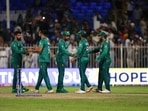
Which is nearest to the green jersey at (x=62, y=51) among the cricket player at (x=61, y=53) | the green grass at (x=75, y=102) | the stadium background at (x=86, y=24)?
the cricket player at (x=61, y=53)

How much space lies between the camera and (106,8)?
3762cm

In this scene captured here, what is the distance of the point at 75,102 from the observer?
1992cm

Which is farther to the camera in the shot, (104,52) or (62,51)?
(62,51)

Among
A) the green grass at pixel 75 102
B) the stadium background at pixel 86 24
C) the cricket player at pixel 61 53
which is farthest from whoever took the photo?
the stadium background at pixel 86 24

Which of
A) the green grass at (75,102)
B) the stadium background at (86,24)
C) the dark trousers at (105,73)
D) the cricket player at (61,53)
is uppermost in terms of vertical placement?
the stadium background at (86,24)

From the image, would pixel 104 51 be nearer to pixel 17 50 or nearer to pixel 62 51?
pixel 62 51

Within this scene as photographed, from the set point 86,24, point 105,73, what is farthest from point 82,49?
point 86,24

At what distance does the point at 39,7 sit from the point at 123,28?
550 centimetres

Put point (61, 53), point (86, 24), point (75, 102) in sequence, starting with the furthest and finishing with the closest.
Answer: point (86, 24)
point (61, 53)
point (75, 102)

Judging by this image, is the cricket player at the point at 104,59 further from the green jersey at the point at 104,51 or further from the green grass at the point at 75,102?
the green grass at the point at 75,102

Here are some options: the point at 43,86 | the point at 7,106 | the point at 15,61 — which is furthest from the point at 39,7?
the point at 7,106

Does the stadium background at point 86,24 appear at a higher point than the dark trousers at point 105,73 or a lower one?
higher

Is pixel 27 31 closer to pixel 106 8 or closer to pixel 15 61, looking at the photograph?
pixel 106 8

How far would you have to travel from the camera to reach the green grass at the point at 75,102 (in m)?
18.1
